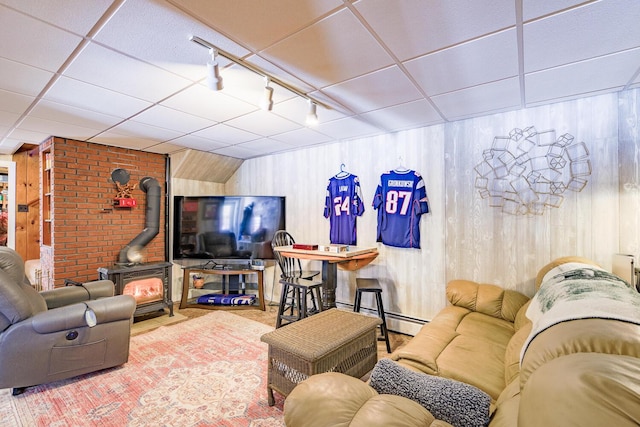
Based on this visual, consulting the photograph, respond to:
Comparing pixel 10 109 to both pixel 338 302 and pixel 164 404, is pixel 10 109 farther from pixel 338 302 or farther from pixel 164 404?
pixel 338 302

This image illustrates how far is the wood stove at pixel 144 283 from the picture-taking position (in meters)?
3.78

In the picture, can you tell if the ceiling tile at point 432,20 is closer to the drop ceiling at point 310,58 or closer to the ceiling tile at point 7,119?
the drop ceiling at point 310,58

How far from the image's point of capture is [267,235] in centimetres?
477

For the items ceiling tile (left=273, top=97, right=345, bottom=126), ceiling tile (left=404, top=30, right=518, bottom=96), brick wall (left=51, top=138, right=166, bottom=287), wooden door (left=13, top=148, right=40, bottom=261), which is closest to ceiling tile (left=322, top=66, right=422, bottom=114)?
ceiling tile (left=404, top=30, right=518, bottom=96)

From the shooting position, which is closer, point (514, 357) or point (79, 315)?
point (514, 357)

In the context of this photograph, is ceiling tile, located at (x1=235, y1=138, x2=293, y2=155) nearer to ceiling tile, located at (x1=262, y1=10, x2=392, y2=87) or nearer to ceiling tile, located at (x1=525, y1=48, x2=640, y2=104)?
ceiling tile, located at (x1=262, y1=10, x2=392, y2=87)

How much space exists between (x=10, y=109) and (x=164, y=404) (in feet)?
10.2

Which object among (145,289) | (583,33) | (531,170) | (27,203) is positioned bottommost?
(145,289)

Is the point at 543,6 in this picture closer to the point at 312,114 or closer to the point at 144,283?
the point at 312,114

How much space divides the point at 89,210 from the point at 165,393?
2.90 metres

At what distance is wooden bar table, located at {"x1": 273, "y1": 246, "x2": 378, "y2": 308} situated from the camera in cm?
322

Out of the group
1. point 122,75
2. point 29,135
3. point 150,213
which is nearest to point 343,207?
point 122,75

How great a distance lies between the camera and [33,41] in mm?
1787

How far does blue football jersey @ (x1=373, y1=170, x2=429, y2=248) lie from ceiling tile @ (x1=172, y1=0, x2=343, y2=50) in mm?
2342
